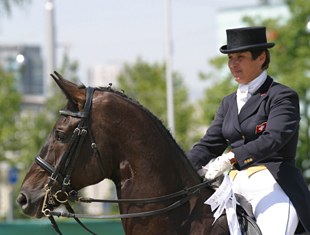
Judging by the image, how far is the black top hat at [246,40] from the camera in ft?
21.9

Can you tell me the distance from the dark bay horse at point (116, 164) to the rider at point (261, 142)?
335 millimetres

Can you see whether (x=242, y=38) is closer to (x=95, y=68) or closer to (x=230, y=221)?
(x=230, y=221)

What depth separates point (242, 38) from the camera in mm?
6703

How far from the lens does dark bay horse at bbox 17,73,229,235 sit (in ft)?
20.7

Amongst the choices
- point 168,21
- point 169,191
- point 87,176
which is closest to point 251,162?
point 169,191

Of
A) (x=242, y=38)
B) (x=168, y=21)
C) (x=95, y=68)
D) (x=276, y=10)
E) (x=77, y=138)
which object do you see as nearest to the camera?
(x=77, y=138)

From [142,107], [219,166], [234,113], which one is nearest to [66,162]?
[142,107]

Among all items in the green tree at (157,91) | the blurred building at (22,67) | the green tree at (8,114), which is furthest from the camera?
the green tree at (157,91)

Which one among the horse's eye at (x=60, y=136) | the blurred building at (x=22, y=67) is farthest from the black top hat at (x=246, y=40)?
the blurred building at (x=22, y=67)

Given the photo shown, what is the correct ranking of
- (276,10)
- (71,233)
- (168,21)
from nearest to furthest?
(71,233), (168,21), (276,10)

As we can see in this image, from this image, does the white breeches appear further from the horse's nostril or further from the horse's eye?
the horse's nostril

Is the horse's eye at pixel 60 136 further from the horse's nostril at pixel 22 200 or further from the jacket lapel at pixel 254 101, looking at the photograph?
the jacket lapel at pixel 254 101

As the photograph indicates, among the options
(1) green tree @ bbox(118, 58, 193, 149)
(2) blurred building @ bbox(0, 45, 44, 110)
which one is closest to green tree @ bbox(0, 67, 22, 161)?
(2) blurred building @ bbox(0, 45, 44, 110)

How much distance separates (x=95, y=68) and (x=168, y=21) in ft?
515
